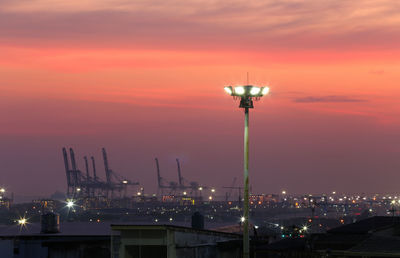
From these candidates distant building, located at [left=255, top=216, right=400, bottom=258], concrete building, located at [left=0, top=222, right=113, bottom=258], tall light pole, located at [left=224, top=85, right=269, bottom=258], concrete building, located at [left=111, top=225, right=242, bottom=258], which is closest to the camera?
tall light pole, located at [left=224, top=85, right=269, bottom=258]

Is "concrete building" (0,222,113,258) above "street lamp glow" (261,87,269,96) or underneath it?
underneath

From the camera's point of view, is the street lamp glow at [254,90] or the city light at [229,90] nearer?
the street lamp glow at [254,90]

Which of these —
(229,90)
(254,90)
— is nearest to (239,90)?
(229,90)

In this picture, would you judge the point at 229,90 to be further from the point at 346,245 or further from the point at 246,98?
the point at 346,245

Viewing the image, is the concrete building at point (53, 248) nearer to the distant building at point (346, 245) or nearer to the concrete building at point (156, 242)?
the concrete building at point (156, 242)

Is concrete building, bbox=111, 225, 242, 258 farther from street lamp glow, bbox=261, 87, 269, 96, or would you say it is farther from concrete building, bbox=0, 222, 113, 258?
concrete building, bbox=0, 222, 113, 258

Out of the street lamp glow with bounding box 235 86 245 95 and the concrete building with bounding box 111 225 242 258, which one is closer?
the street lamp glow with bounding box 235 86 245 95

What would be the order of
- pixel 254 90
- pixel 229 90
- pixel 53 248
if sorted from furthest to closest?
1. pixel 53 248
2. pixel 229 90
3. pixel 254 90

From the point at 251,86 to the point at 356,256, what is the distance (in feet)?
43.7

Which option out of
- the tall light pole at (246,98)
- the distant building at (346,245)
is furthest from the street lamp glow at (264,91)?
the distant building at (346,245)

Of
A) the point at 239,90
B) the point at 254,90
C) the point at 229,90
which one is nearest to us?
the point at 254,90

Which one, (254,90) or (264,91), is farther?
(264,91)

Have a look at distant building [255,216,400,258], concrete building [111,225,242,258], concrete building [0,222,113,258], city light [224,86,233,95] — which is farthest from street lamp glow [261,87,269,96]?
concrete building [0,222,113,258]

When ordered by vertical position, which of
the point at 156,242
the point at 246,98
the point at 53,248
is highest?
the point at 246,98
